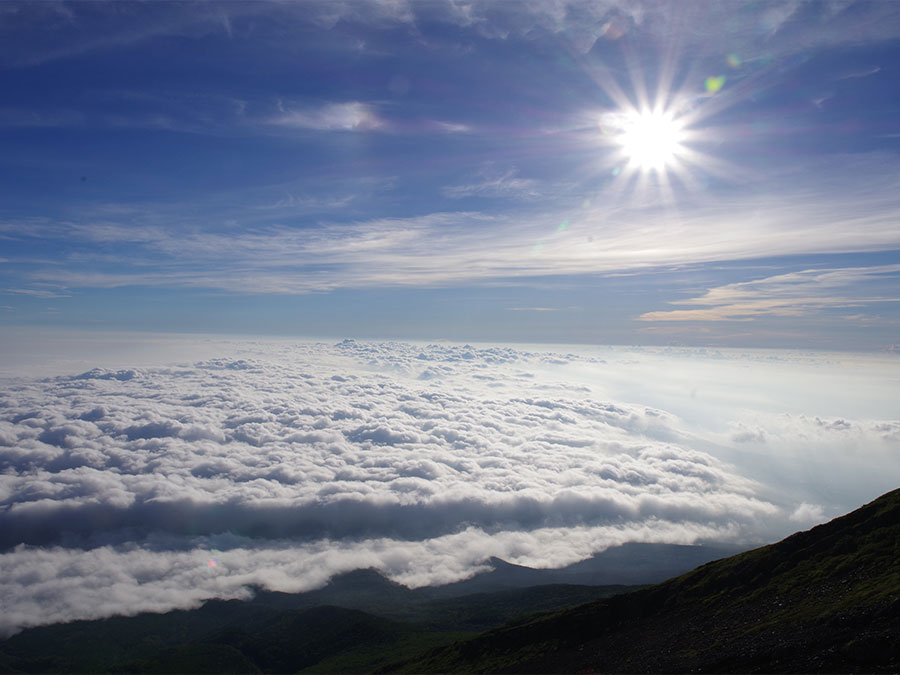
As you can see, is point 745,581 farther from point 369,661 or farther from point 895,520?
point 369,661

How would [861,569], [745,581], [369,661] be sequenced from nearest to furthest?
[861,569] → [745,581] → [369,661]

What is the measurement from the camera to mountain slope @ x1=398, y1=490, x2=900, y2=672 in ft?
128

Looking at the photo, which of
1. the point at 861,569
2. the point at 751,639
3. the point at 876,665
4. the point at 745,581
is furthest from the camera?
the point at 745,581

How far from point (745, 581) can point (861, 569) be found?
16564 millimetres

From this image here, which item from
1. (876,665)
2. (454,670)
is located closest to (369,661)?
(454,670)

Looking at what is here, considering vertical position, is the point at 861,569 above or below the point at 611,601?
above

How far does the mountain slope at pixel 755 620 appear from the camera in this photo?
128 feet

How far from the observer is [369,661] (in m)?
194

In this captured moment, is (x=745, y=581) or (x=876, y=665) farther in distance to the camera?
(x=745, y=581)

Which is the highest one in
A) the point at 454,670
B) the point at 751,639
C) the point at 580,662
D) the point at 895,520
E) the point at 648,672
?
the point at 895,520

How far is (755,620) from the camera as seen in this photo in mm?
53312

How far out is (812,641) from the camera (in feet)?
131

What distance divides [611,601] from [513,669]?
2119 cm

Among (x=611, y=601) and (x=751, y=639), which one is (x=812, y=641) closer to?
(x=751, y=639)
